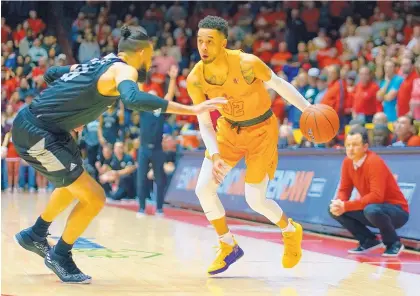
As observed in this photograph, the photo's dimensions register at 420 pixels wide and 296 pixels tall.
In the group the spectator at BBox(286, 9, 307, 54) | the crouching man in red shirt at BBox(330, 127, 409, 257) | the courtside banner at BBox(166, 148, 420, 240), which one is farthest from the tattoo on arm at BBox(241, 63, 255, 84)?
the spectator at BBox(286, 9, 307, 54)

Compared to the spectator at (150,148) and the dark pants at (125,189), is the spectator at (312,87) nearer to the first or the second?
the spectator at (150,148)

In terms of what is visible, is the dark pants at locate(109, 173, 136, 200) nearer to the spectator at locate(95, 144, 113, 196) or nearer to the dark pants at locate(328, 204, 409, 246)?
the spectator at locate(95, 144, 113, 196)

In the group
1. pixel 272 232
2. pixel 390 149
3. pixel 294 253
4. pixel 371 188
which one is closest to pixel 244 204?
pixel 272 232

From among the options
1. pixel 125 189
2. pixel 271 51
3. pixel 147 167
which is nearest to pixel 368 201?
pixel 147 167

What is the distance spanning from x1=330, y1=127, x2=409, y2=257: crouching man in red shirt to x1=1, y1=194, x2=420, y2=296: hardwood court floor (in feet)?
0.91

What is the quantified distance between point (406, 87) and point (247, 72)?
598cm

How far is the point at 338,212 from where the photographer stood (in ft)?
28.7

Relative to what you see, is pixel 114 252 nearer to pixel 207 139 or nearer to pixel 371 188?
pixel 207 139

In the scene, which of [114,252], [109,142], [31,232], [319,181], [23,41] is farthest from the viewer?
[23,41]

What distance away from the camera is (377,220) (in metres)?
8.62

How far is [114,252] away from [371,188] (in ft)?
8.71

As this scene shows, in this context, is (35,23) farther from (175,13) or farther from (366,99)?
(366,99)

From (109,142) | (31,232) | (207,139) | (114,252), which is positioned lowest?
(109,142)

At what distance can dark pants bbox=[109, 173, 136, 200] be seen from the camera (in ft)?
57.6
